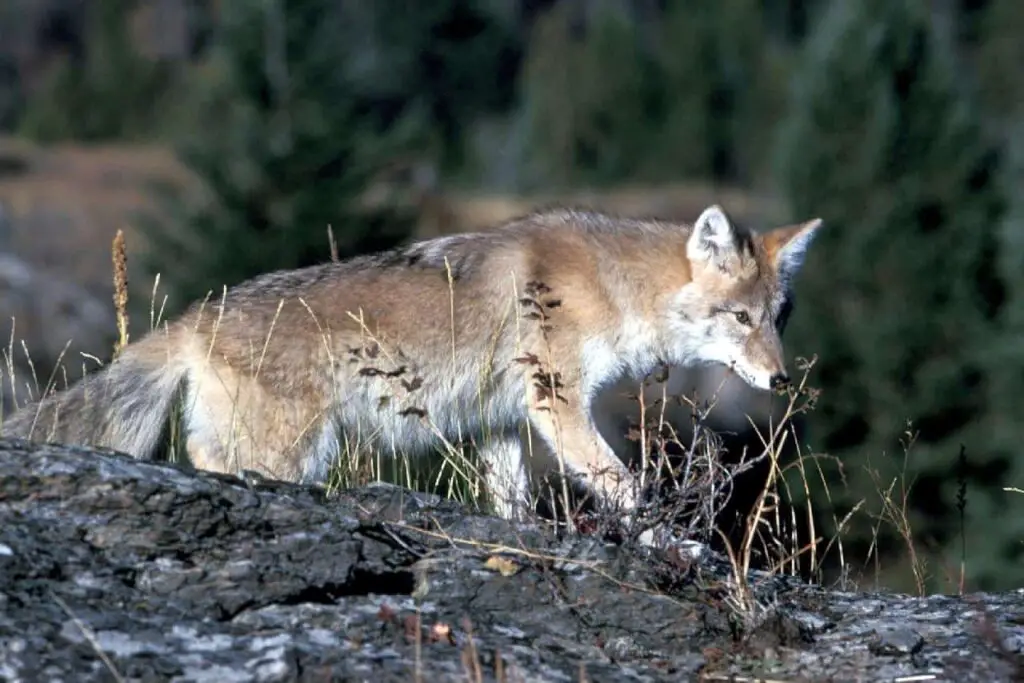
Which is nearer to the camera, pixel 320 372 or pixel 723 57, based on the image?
pixel 320 372

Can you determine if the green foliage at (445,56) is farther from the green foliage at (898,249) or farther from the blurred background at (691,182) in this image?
the green foliage at (898,249)

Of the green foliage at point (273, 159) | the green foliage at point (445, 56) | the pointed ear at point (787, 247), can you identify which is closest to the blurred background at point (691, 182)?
the green foliage at point (273, 159)

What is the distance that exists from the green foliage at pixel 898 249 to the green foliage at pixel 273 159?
31.5 feet

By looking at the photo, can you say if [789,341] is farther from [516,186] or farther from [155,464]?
[155,464]

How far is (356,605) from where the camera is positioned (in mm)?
4504

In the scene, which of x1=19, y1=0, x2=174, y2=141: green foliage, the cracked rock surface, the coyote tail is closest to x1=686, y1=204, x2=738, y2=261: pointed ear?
the coyote tail

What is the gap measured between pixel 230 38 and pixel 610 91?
2736 centimetres

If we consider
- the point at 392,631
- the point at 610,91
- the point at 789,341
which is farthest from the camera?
the point at 610,91

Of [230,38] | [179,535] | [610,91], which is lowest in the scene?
[179,535]

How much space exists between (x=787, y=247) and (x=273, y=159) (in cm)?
1646

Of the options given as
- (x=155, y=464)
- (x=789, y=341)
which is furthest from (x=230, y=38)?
(x=155, y=464)

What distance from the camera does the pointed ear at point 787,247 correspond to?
8.15 meters

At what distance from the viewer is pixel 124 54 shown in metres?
52.8

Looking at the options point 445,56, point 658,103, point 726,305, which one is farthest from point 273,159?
point 445,56
